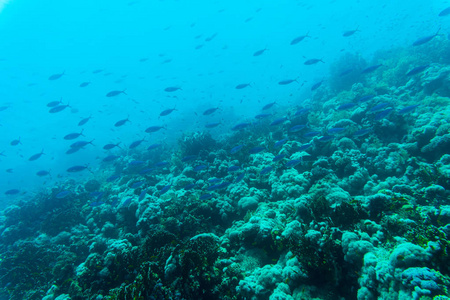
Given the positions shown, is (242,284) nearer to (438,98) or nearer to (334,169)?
(334,169)

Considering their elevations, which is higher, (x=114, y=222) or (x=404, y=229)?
(x=404, y=229)

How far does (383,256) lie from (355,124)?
27.7 feet

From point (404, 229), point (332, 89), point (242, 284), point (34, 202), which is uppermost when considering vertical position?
point (404, 229)

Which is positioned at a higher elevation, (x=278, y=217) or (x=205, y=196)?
(x=278, y=217)

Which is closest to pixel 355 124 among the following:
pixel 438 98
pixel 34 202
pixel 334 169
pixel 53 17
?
pixel 334 169

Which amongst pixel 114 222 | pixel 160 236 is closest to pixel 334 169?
pixel 160 236

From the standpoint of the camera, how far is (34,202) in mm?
14094

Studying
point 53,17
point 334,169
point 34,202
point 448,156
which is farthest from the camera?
point 53,17

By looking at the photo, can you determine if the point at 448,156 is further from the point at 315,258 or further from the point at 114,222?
the point at 114,222

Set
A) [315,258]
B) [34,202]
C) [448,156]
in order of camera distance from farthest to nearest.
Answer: [34,202]
[448,156]
[315,258]

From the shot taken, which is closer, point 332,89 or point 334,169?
point 334,169

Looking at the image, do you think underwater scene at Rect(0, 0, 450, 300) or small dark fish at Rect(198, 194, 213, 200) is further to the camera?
small dark fish at Rect(198, 194, 213, 200)

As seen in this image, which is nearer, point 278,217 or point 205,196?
point 278,217

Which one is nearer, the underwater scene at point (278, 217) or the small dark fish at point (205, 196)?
the underwater scene at point (278, 217)
